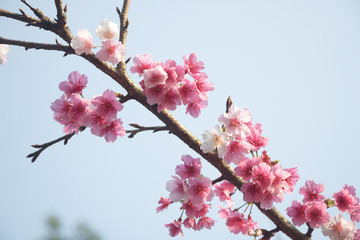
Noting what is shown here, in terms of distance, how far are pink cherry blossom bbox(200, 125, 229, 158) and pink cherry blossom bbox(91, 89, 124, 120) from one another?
75 cm

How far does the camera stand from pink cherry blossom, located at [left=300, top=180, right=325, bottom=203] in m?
2.65

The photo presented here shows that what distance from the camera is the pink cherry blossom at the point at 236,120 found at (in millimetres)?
2150

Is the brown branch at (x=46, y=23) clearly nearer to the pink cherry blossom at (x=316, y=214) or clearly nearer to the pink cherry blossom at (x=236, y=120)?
the pink cherry blossom at (x=236, y=120)

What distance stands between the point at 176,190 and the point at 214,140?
1.90 feet

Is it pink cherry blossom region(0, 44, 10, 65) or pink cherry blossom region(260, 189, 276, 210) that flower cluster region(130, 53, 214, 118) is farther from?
pink cherry blossom region(0, 44, 10, 65)

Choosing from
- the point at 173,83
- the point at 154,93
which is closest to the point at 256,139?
the point at 173,83

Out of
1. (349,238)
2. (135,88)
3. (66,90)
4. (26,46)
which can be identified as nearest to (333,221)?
(349,238)

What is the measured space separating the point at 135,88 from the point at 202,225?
Answer: 1.72m

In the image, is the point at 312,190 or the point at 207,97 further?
the point at 312,190

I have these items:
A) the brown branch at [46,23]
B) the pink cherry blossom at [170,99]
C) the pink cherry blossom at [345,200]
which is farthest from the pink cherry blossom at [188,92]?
the pink cherry blossom at [345,200]

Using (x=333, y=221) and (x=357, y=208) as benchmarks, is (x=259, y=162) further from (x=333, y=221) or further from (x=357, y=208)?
(x=357, y=208)

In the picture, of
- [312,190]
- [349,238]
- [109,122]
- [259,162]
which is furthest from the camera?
[312,190]

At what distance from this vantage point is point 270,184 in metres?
2.17

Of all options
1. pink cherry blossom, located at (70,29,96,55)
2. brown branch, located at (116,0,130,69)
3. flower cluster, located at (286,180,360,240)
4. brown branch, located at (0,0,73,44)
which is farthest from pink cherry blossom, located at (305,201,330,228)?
brown branch, located at (0,0,73,44)
